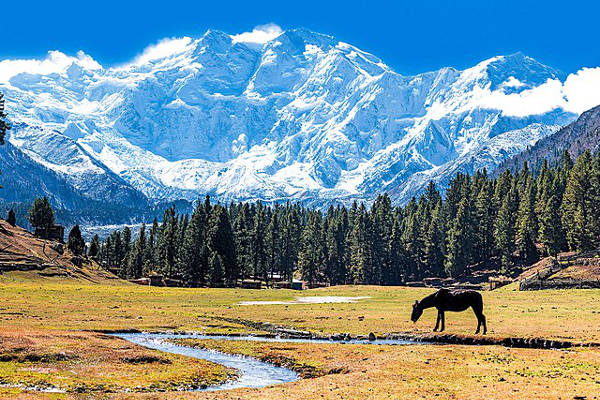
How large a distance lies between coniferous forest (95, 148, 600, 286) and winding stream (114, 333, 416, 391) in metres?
89.5

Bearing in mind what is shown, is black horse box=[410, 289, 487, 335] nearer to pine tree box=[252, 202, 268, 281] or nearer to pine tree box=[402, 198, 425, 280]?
pine tree box=[402, 198, 425, 280]

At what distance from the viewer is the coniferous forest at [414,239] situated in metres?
140

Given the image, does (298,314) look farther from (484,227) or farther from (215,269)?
(484,227)

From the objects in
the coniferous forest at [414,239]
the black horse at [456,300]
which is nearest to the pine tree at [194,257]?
the coniferous forest at [414,239]

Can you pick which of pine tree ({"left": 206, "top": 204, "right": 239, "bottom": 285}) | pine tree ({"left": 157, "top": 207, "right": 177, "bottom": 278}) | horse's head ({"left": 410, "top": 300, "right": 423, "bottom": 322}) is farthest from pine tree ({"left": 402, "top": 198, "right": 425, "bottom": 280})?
horse's head ({"left": 410, "top": 300, "right": 423, "bottom": 322})

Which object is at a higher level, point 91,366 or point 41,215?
point 41,215

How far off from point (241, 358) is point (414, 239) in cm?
14201

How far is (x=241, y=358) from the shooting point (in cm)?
4309

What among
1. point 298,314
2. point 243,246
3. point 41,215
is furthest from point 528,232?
point 41,215

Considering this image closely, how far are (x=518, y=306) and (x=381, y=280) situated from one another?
331 feet

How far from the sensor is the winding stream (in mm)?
35125

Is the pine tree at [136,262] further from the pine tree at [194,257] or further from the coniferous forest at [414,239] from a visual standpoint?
the pine tree at [194,257]

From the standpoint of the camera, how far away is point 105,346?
4166 cm

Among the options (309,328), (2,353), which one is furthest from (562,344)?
(2,353)
